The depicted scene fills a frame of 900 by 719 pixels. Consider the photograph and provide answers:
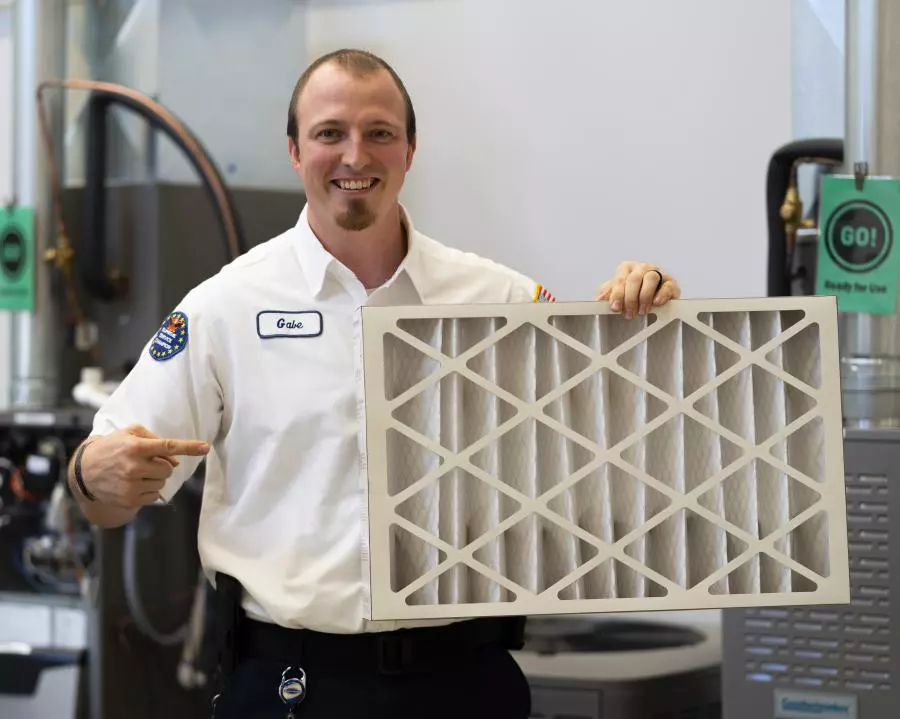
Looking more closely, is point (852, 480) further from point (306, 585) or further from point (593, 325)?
point (306, 585)

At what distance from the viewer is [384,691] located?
1.49 m

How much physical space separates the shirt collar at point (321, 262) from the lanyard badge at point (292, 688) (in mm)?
488

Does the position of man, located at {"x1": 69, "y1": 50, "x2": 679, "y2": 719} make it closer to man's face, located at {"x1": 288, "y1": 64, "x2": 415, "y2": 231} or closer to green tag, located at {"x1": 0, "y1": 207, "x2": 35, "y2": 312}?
man's face, located at {"x1": 288, "y1": 64, "x2": 415, "y2": 231}

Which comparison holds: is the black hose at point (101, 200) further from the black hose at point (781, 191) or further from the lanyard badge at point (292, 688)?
the lanyard badge at point (292, 688)

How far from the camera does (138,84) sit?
9.62 feet

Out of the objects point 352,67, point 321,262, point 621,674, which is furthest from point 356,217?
point 621,674

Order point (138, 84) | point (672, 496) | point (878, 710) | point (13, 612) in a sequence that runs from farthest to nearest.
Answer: point (138, 84), point (13, 612), point (878, 710), point (672, 496)

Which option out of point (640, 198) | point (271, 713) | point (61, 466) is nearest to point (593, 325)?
point (271, 713)

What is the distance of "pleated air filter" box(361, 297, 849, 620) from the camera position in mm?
1271

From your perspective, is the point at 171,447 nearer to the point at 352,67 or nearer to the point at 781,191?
the point at 352,67

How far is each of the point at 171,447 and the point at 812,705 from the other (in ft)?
3.85

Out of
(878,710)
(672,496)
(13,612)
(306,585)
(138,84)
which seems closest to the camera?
(672,496)

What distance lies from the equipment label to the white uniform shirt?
0.81m

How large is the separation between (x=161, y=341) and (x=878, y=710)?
1.26 metres
